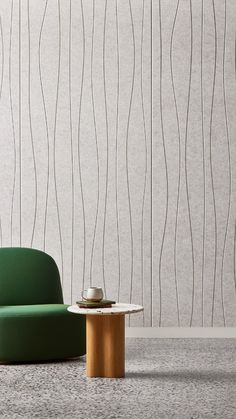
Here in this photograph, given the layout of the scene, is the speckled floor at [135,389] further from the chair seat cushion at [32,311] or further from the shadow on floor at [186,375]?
the chair seat cushion at [32,311]

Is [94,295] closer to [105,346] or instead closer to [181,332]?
[105,346]

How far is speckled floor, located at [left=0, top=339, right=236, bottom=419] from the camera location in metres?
3.93

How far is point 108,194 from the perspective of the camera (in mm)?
6973

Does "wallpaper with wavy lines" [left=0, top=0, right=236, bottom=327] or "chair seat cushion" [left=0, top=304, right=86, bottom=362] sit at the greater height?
"wallpaper with wavy lines" [left=0, top=0, right=236, bottom=327]

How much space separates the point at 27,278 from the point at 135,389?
1714 mm

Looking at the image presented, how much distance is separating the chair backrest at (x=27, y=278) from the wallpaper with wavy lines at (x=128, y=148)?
90cm

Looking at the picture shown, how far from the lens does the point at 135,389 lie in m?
4.51

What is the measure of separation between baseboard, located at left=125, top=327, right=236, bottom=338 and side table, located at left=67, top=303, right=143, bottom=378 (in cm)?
197

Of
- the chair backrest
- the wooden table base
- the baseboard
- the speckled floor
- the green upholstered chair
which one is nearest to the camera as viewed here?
the speckled floor

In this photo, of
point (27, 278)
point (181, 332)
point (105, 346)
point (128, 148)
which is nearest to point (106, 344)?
point (105, 346)

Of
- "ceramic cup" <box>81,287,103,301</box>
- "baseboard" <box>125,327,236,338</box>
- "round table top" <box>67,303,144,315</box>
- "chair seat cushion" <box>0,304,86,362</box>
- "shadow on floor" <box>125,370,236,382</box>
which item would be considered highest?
"ceramic cup" <box>81,287,103,301</box>

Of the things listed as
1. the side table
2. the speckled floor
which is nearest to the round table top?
the side table

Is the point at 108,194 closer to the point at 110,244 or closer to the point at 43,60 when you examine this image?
the point at 110,244

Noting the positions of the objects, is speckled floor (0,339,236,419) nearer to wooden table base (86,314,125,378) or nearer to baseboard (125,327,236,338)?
wooden table base (86,314,125,378)
